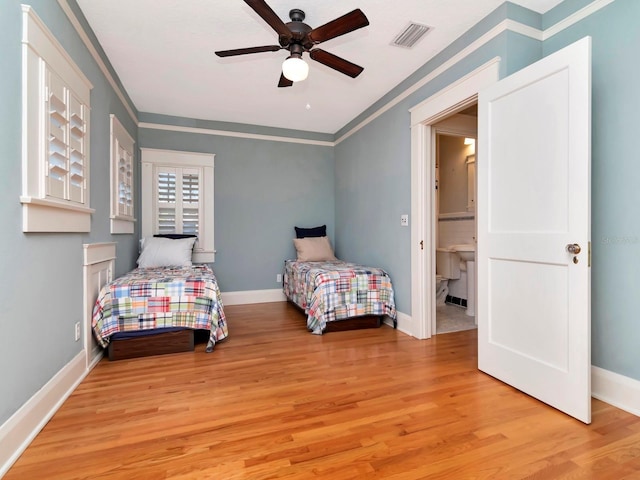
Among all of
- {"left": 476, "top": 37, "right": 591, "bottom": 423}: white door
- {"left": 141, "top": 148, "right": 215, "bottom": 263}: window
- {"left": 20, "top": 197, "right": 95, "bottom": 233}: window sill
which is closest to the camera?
{"left": 20, "top": 197, "right": 95, "bottom": 233}: window sill

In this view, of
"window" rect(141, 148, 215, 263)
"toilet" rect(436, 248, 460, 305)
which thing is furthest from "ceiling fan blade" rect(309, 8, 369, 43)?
"toilet" rect(436, 248, 460, 305)

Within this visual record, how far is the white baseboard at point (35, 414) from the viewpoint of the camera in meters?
1.37

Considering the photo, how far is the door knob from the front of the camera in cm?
171

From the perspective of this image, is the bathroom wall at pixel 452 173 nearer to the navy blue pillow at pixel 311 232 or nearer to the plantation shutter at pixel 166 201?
the navy blue pillow at pixel 311 232

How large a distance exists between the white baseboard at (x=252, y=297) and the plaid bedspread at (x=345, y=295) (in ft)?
4.20

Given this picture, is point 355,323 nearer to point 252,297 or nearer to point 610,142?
point 252,297

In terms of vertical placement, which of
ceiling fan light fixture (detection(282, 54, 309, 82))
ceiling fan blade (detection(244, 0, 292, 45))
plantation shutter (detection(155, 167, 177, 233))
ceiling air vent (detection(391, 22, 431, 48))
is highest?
ceiling air vent (detection(391, 22, 431, 48))

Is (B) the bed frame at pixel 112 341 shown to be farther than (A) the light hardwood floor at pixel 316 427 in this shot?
Yes

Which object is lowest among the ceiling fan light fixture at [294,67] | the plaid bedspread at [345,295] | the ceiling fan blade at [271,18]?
the plaid bedspread at [345,295]

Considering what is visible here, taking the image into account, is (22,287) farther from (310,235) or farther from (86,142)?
(310,235)

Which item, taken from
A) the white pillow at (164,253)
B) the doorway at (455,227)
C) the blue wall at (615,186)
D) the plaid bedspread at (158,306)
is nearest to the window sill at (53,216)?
the plaid bedspread at (158,306)

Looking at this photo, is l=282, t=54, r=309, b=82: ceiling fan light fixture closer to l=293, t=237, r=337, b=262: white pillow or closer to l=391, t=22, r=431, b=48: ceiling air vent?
l=391, t=22, r=431, b=48: ceiling air vent

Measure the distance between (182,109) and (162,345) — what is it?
9.51ft

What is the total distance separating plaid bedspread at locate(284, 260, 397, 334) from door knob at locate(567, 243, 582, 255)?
6.17 feet
